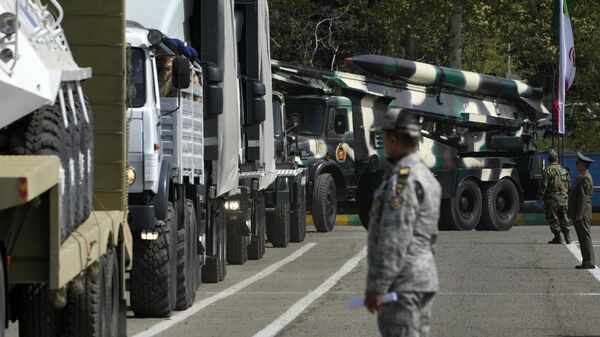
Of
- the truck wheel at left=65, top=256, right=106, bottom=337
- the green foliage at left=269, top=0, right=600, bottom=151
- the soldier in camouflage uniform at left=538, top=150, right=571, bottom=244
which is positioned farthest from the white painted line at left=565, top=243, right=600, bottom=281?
the green foliage at left=269, top=0, right=600, bottom=151

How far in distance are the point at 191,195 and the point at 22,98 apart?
840cm

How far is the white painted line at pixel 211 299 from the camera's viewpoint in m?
15.0

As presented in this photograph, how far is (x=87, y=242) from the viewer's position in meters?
10.4

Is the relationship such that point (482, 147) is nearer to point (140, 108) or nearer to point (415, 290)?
point (140, 108)

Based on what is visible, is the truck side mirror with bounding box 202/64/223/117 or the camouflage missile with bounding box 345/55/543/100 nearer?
the truck side mirror with bounding box 202/64/223/117

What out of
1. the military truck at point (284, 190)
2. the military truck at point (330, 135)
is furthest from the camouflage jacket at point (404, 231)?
the military truck at point (330, 135)

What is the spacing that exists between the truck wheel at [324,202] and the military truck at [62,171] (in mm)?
20521

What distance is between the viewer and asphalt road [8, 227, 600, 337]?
594 inches

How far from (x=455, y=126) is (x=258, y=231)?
13.2 m

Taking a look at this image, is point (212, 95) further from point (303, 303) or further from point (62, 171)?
point (62, 171)

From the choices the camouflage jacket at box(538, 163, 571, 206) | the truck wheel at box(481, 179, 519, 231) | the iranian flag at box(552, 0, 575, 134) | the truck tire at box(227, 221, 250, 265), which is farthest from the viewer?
the iranian flag at box(552, 0, 575, 134)

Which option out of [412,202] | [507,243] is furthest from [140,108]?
[507,243]

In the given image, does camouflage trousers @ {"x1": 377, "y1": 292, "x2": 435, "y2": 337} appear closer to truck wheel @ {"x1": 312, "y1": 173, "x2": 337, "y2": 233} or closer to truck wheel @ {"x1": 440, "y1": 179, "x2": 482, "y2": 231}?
truck wheel @ {"x1": 312, "y1": 173, "x2": 337, "y2": 233}

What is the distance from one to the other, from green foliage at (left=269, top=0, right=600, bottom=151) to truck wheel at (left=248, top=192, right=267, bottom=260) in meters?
23.7
